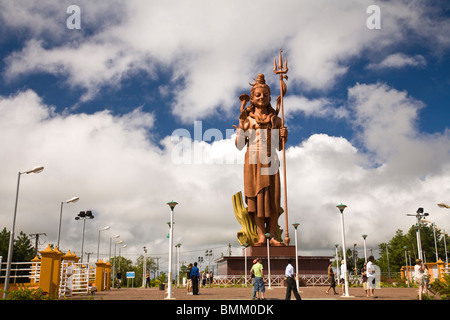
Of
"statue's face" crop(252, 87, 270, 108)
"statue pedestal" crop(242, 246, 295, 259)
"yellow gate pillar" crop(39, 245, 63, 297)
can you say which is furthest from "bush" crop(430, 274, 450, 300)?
"statue's face" crop(252, 87, 270, 108)

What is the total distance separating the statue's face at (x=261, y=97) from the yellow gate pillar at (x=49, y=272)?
16.9 metres

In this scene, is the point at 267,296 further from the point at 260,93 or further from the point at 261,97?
the point at 260,93

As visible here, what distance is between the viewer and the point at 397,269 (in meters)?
62.6

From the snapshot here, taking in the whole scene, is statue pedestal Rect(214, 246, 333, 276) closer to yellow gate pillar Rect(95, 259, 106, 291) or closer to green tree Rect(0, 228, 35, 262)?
yellow gate pillar Rect(95, 259, 106, 291)

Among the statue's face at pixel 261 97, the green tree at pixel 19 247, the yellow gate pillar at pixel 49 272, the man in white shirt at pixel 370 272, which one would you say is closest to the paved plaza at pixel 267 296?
the man in white shirt at pixel 370 272

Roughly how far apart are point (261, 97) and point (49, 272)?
1796 centimetres

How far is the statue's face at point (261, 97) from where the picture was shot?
1092 inches

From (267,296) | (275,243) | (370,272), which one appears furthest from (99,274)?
(370,272)

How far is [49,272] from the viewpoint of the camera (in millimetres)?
13906

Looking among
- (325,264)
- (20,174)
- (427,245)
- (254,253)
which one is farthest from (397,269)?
(20,174)

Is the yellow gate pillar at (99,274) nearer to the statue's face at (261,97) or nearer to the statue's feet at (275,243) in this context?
the statue's feet at (275,243)
